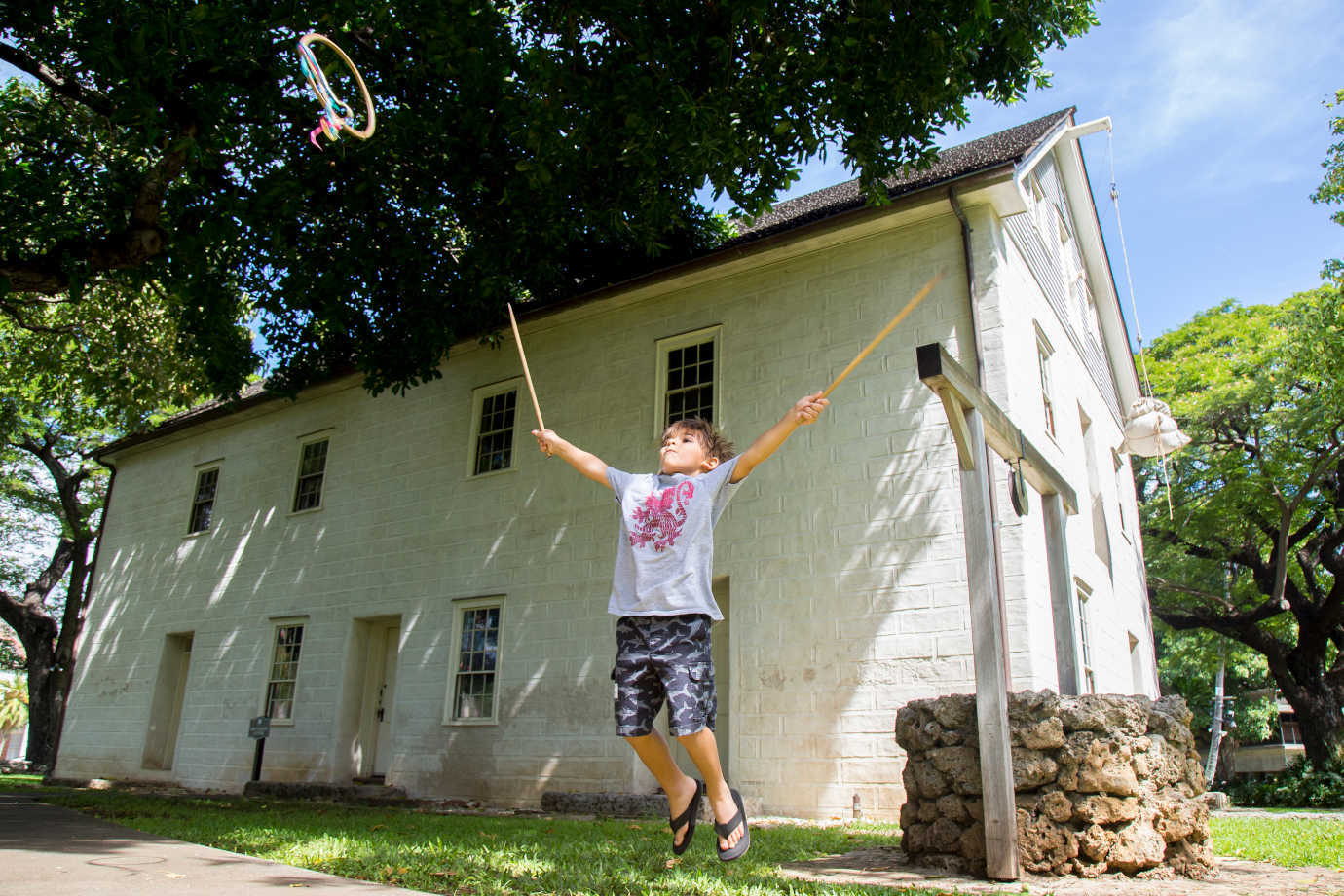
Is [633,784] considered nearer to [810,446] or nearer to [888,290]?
[810,446]

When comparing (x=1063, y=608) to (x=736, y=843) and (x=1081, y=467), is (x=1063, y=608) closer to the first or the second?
(x=736, y=843)

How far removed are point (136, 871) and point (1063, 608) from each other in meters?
5.77

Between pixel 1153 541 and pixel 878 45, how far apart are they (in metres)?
20.4

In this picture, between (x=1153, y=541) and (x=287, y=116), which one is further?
(x=1153, y=541)

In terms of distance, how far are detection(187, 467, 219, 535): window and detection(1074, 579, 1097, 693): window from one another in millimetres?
15289

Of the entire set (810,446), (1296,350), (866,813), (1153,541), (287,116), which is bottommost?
(866,813)

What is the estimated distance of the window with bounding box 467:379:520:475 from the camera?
13383mm

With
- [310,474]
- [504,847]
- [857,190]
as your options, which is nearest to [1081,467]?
[857,190]

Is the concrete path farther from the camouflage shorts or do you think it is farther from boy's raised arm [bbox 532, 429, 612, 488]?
boy's raised arm [bbox 532, 429, 612, 488]

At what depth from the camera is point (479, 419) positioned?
1383 cm

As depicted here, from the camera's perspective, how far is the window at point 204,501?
58.1ft

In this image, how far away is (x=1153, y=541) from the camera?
23.9m

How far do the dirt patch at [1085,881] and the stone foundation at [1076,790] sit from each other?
5.3 inches

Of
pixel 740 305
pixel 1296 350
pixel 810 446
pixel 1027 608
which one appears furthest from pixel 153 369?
pixel 1296 350
